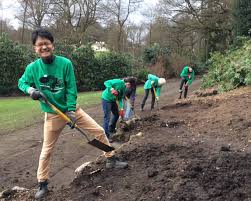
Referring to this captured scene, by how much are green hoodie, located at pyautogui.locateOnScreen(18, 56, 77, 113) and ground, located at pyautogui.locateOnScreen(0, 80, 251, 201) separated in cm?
114

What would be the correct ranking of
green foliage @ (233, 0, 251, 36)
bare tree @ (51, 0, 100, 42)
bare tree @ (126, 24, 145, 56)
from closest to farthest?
1. green foliage @ (233, 0, 251, 36)
2. bare tree @ (51, 0, 100, 42)
3. bare tree @ (126, 24, 145, 56)

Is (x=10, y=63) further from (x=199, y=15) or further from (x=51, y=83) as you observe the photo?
(x=51, y=83)

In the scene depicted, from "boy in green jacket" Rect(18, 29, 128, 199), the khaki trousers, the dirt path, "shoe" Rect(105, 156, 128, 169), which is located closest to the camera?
"boy in green jacket" Rect(18, 29, 128, 199)

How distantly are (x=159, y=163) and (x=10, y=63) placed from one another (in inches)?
817

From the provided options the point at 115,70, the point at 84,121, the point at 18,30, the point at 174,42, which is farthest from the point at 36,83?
the point at 174,42

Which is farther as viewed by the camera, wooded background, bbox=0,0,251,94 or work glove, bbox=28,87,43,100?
wooded background, bbox=0,0,251,94

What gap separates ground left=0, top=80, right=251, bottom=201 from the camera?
4.19m

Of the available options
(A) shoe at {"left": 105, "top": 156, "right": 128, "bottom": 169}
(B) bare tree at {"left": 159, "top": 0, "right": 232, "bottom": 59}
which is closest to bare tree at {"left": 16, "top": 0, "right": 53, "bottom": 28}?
(B) bare tree at {"left": 159, "top": 0, "right": 232, "bottom": 59}

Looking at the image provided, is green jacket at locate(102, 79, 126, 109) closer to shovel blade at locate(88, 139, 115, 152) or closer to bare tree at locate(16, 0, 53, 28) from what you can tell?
shovel blade at locate(88, 139, 115, 152)

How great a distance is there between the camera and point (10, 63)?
79.4 feet

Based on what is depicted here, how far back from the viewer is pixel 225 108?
31.2 ft

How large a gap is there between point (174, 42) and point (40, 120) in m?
32.5

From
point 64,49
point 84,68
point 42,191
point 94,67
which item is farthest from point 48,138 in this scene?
point 64,49

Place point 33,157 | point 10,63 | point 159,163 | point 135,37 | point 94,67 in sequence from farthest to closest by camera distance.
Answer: point 135,37
point 94,67
point 10,63
point 33,157
point 159,163
